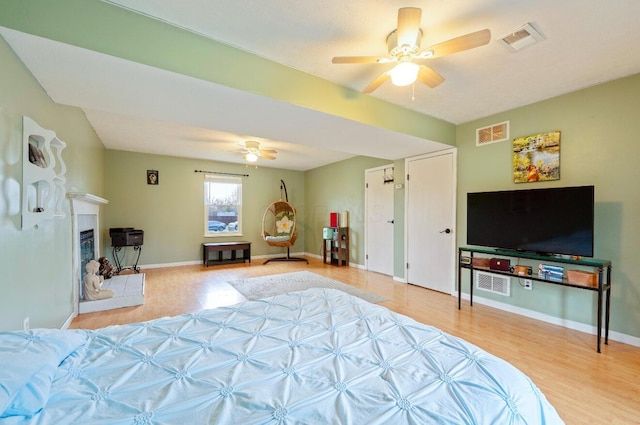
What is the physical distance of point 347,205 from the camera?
242 inches

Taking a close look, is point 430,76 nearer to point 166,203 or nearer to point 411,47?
point 411,47

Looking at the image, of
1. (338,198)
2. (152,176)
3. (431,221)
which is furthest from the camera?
(338,198)

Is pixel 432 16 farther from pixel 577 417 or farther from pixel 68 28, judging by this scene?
pixel 577 417

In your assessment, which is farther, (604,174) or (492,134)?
(492,134)

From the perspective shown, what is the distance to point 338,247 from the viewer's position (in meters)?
5.92

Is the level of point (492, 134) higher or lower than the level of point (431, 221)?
higher

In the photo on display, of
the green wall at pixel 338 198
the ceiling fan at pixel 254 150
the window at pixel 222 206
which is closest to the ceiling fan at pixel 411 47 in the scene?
the ceiling fan at pixel 254 150

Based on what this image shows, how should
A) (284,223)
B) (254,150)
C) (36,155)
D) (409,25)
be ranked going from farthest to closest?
1. (284,223)
2. (254,150)
3. (36,155)
4. (409,25)

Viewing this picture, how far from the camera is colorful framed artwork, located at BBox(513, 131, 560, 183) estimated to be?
2.93 meters

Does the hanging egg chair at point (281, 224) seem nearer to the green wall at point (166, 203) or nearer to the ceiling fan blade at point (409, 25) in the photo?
the green wall at point (166, 203)

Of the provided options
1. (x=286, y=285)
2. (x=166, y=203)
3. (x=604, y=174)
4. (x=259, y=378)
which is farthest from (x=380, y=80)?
(x=166, y=203)

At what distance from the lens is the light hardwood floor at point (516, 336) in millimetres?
1748

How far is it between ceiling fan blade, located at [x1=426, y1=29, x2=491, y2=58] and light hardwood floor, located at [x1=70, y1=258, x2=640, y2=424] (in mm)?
2339

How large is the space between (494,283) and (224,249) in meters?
5.06
